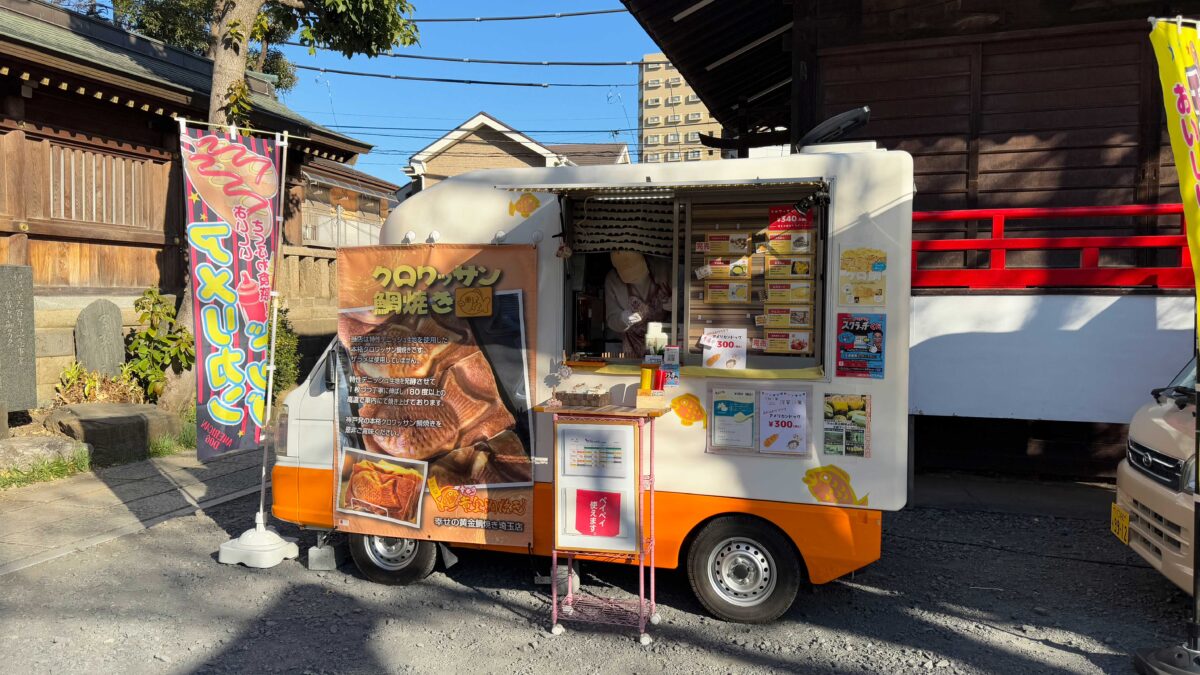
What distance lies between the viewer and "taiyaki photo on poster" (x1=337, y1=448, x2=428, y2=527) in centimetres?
489

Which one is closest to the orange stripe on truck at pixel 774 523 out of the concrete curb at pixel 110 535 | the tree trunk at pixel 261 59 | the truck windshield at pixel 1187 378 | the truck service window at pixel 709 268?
the truck service window at pixel 709 268

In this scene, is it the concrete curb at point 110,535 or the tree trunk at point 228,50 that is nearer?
the concrete curb at point 110,535

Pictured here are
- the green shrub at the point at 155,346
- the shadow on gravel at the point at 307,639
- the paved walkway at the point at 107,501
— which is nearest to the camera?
the shadow on gravel at the point at 307,639

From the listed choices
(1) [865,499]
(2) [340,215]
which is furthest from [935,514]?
(2) [340,215]

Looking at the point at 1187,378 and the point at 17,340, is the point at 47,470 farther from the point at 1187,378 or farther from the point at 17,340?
the point at 1187,378

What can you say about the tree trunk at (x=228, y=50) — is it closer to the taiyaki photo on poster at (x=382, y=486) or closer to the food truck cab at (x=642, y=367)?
the food truck cab at (x=642, y=367)

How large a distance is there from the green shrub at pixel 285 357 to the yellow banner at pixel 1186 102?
420 inches

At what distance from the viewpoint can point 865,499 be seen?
165 inches

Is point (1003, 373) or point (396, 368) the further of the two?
point (1003, 373)

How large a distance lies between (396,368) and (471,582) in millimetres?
1593

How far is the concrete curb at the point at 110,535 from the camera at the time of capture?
534cm

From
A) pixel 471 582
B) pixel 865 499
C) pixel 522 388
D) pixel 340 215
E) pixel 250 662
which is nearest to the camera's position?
pixel 250 662

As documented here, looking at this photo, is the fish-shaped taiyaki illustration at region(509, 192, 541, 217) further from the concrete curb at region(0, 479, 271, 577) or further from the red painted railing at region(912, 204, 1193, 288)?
the concrete curb at region(0, 479, 271, 577)

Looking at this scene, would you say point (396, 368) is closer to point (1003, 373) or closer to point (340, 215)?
point (1003, 373)
